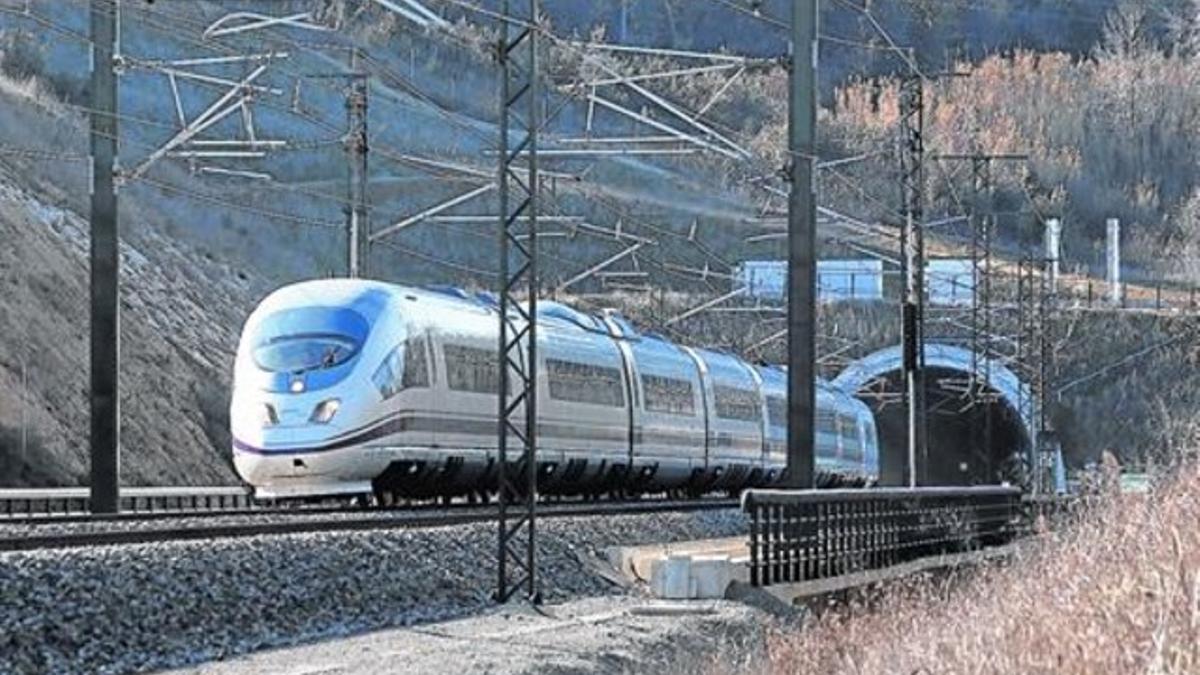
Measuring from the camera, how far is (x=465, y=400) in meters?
33.5

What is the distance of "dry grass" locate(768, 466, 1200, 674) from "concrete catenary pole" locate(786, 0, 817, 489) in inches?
250

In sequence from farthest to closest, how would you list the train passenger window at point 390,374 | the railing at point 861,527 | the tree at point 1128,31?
the tree at point 1128,31, the train passenger window at point 390,374, the railing at point 861,527

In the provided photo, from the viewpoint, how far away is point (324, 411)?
98.8ft

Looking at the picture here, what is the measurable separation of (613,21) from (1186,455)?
111804 mm

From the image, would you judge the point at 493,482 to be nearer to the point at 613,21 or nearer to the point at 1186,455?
the point at 1186,455

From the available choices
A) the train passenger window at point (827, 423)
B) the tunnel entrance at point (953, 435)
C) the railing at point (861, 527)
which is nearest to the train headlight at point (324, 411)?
the railing at point (861, 527)

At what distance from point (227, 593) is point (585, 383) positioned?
20114 millimetres

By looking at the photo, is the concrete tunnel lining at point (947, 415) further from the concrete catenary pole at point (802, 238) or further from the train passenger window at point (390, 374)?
the train passenger window at point (390, 374)

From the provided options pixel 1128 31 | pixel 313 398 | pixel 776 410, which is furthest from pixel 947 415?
pixel 313 398

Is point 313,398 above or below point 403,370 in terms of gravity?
below

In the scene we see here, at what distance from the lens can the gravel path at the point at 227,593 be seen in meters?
16.9

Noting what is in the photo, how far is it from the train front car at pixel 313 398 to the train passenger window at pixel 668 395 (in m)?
11.8

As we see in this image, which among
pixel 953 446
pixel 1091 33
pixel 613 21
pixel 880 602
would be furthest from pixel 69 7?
pixel 1091 33

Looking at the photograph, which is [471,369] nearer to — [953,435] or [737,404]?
[737,404]
